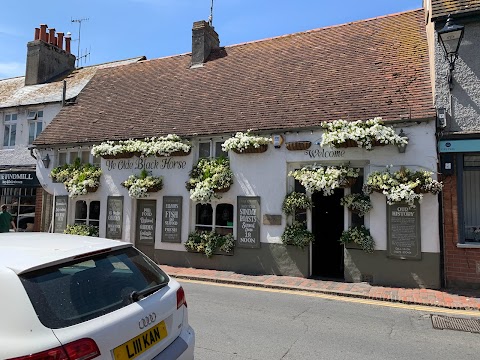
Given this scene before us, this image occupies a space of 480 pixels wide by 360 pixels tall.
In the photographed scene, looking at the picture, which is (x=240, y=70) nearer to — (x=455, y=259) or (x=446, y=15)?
(x=446, y=15)

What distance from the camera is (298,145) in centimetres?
984

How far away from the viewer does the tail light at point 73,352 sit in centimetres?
214

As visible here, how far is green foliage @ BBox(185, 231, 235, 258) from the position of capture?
10.5m

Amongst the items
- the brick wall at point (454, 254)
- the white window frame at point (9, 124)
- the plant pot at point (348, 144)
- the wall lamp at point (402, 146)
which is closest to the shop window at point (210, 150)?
the plant pot at point (348, 144)

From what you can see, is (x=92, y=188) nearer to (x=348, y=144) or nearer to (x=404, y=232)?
(x=348, y=144)

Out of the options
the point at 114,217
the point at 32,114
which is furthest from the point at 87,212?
the point at 32,114

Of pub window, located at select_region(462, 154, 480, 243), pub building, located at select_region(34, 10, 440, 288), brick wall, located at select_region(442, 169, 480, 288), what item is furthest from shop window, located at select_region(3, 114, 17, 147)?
pub window, located at select_region(462, 154, 480, 243)

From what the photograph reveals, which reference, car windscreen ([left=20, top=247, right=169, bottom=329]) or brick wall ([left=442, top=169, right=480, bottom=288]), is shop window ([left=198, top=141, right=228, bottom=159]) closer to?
brick wall ([left=442, top=169, right=480, bottom=288])

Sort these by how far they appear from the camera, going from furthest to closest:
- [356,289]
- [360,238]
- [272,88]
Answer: [272,88] → [360,238] → [356,289]

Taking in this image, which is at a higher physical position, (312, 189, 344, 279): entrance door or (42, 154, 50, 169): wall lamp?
(42, 154, 50, 169): wall lamp

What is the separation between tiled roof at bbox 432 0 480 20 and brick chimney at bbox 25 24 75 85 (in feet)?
57.1

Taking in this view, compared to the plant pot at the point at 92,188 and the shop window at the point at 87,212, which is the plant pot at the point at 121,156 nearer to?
the plant pot at the point at 92,188

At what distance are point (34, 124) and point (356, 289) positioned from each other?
15.3 metres

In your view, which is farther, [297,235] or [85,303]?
[297,235]
